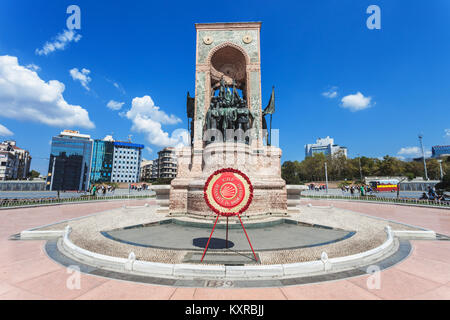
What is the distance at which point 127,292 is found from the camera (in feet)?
11.9

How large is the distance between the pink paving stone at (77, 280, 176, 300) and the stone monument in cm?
648

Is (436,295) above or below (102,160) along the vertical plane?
below

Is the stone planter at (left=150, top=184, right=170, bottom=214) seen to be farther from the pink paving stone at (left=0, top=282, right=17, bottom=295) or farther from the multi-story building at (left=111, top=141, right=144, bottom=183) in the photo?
the multi-story building at (left=111, top=141, right=144, bottom=183)

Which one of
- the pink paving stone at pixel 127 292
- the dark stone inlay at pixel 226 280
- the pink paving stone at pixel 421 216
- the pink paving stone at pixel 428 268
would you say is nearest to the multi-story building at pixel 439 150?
the pink paving stone at pixel 421 216

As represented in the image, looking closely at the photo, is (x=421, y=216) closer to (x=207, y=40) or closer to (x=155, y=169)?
(x=207, y=40)

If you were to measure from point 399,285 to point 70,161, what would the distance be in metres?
118

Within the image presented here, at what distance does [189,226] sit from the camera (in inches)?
369

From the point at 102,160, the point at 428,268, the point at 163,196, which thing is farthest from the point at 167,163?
the point at 428,268

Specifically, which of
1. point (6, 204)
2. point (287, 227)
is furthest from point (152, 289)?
point (6, 204)

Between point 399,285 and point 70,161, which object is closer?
point 399,285

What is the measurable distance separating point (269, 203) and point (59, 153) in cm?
11268

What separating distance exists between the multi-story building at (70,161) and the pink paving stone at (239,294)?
112 meters

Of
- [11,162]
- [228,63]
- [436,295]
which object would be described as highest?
[228,63]
